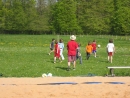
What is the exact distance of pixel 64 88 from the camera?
37.2ft

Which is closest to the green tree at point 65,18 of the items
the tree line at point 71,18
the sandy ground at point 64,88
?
the tree line at point 71,18

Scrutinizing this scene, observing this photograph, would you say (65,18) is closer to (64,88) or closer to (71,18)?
(71,18)

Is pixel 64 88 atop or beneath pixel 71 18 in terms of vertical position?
beneath

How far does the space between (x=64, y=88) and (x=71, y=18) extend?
6590cm

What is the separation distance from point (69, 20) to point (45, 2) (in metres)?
17.3

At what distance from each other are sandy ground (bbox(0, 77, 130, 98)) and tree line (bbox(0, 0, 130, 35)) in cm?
6072

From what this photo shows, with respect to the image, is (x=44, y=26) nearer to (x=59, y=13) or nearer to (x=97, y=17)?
(x=59, y=13)

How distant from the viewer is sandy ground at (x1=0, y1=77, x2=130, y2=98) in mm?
10180

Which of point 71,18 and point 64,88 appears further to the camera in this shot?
point 71,18

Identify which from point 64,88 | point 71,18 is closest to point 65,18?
point 71,18

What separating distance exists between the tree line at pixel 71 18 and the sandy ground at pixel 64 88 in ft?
199

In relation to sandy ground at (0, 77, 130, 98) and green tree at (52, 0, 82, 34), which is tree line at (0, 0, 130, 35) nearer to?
green tree at (52, 0, 82, 34)

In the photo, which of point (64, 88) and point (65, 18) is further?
point (65, 18)

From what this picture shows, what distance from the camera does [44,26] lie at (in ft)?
254
